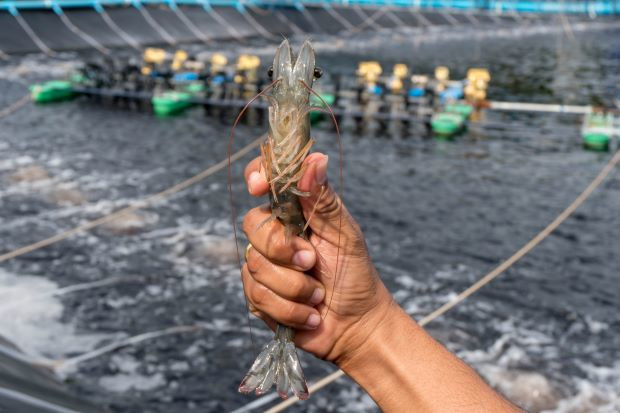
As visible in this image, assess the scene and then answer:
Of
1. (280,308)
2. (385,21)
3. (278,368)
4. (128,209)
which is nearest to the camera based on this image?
(280,308)

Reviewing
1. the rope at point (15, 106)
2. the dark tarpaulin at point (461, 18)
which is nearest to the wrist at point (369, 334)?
the rope at point (15, 106)

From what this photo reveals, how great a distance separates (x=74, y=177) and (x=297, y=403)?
13.9 meters

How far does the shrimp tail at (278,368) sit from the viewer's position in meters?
3.91

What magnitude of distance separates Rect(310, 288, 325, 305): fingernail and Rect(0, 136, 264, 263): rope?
1358cm

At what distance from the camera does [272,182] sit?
11.2 feet

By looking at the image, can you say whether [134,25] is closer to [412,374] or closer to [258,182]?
[258,182]

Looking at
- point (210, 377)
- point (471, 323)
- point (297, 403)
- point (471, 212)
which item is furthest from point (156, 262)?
point (471, 212)

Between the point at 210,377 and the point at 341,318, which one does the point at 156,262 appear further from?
the point at 341,318

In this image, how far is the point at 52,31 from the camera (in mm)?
45719

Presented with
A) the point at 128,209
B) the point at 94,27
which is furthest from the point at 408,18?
the point at 128,209

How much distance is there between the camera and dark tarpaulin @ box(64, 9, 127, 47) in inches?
1864

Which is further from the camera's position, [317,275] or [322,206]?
[317,275]

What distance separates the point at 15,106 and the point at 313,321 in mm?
30833

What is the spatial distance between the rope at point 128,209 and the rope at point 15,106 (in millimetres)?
11538
